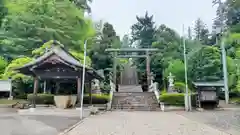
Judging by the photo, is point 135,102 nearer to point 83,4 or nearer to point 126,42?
point 83,4

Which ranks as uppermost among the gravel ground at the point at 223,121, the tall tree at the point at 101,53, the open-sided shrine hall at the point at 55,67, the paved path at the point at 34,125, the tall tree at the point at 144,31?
the tall tree at the point at 144,31

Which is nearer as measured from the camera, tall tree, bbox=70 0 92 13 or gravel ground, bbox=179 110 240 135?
gravel ground, bbox=179 110 240 135

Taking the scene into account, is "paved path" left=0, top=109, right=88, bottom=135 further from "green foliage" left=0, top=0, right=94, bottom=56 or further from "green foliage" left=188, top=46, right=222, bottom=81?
"green foliage" left=188, top=46, right=222, bottom=81

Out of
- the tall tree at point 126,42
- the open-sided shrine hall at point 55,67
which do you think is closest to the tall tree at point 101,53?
the open-sided shrine hall at point 55,67

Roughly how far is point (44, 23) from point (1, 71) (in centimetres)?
561

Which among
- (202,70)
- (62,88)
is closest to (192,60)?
(202,70)

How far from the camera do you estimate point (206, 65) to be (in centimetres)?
2325

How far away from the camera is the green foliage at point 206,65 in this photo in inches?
917

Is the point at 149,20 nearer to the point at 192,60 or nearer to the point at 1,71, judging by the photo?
the point at 192,60

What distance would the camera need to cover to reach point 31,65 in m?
14.4

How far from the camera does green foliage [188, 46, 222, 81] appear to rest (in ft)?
76.4

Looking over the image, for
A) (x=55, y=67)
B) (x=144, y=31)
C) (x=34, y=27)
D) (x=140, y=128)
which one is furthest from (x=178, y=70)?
(x=144, y=31)

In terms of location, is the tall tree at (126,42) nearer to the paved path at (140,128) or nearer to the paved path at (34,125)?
the paved path at (34,125)

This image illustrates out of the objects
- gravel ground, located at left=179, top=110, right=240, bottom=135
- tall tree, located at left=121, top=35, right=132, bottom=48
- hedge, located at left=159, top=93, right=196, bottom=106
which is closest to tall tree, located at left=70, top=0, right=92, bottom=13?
hedge, located at left=159, top=93, right=196, bottom=106
